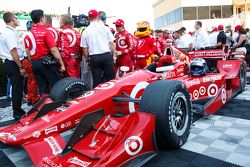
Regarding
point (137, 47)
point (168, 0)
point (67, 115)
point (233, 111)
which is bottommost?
point (233, 111)

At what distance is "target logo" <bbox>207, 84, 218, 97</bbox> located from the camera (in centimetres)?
432

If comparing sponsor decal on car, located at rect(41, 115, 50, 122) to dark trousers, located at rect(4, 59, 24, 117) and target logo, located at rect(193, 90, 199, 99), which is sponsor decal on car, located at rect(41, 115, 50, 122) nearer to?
dark trousers, located at rect(4, 59, 24, 117)

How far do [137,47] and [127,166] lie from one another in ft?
12.9

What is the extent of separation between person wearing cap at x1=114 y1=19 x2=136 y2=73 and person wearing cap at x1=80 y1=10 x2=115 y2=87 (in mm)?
1130

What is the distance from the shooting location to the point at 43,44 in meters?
4.32

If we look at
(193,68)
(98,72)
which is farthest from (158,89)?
(98,72)

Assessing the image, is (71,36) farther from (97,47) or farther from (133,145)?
(133,145)

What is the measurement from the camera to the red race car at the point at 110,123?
7.73ft

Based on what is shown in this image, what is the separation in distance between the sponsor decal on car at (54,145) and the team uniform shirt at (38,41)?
197 centimetres

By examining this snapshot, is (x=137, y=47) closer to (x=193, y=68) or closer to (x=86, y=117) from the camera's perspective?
(x=193, y=68)

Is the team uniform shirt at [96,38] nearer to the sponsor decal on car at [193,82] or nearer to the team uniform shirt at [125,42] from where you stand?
the team uniform shirt at [125,42]

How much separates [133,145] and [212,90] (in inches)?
93.0

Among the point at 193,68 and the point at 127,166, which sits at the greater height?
the point at 193,68

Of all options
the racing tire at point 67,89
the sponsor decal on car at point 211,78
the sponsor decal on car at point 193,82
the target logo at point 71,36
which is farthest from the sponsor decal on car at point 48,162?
the target logo at point 71,36
